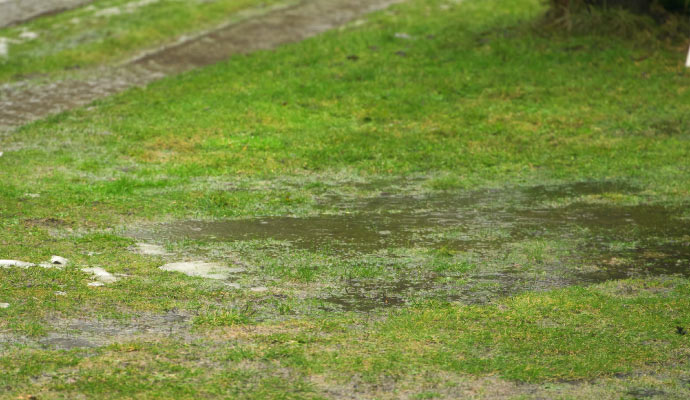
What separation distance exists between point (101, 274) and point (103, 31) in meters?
9.20

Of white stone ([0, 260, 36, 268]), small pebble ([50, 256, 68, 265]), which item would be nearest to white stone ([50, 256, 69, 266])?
small pebble ([50, 256, 68, 265])

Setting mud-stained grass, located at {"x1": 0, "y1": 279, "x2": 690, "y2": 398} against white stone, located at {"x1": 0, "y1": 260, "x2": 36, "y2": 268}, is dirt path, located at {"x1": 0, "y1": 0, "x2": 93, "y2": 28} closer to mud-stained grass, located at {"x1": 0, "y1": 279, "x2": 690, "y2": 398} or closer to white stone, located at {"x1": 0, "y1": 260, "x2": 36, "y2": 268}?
white stone, located at {"x1": 0, "y1": 260, "x2": 36, "y2": 268}

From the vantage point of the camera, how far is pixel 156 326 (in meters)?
4.87

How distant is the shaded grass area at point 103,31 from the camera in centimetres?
1266

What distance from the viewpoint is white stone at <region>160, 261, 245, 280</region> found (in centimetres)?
577

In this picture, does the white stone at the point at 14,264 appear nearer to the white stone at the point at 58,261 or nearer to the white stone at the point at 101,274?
the white stone at the point at 58,261

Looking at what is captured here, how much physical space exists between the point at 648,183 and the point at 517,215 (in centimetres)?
169

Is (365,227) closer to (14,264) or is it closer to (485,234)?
(485,234)

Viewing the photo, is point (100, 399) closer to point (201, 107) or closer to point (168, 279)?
point (168, 279)

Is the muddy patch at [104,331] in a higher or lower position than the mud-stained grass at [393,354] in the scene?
higher

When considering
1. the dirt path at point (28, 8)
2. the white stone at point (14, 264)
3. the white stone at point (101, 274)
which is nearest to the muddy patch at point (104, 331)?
the white stone at point (101, 274)

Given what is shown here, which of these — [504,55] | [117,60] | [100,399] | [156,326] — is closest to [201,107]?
[117,60]

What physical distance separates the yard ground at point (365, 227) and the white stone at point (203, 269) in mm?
26

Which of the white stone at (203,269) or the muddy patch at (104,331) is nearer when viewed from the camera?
the muddy patch at (104,331)
